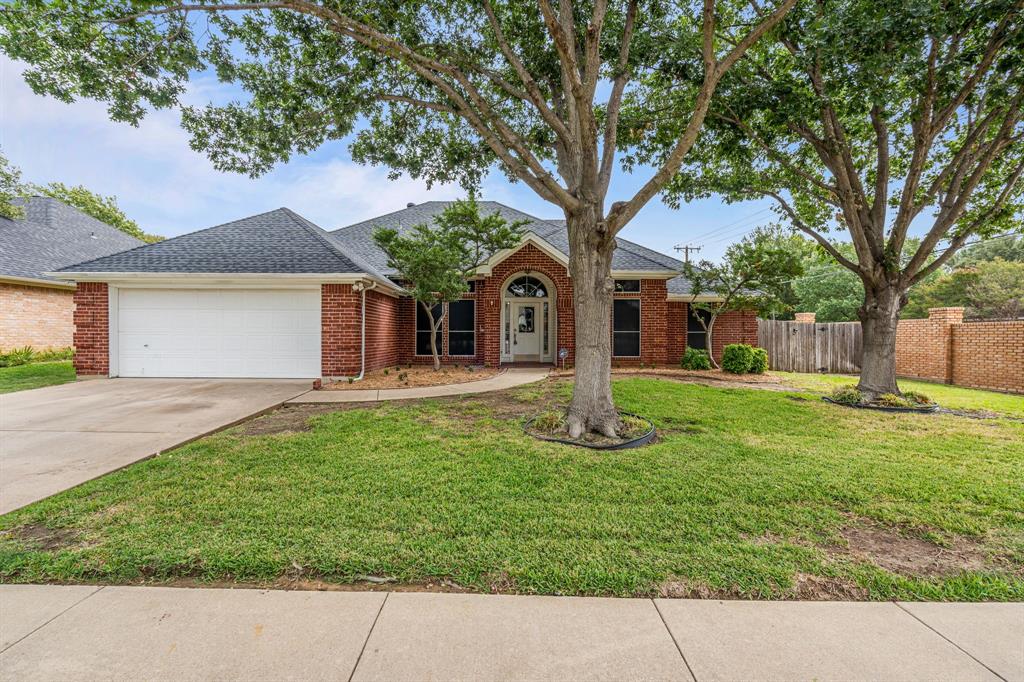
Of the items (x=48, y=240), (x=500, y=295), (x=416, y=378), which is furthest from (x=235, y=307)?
(x=48, y=240)

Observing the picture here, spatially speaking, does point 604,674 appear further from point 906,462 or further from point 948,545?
point 906,462

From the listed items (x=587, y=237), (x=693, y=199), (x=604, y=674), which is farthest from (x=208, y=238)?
(x=604, y=674)

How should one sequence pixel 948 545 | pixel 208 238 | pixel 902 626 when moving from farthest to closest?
pixel 208 238 → pixel 948 545 → pixel 902 626

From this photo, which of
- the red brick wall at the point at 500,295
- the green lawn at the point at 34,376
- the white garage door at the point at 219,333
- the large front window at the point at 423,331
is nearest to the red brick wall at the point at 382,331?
the large front window at the point at 423,331

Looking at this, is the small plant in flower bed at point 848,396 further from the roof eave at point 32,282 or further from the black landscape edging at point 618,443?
the roof eave at point 32,282

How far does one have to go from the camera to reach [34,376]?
10.2 meters

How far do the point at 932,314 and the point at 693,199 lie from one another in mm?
8780

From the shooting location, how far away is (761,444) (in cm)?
516

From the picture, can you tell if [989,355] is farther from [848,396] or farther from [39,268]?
[39,268]

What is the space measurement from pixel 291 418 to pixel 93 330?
747cm

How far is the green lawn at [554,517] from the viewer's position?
2490mm

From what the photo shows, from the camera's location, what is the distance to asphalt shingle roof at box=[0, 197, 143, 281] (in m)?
13.6

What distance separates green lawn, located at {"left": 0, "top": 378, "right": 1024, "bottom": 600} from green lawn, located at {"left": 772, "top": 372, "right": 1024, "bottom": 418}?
3317 millimetres

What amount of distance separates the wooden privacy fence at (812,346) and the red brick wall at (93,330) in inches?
744
